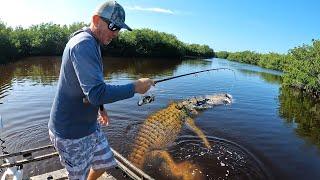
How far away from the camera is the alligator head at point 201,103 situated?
2227cm

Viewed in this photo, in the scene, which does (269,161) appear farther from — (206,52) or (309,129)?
(206,52)

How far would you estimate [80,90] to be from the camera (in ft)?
13.7

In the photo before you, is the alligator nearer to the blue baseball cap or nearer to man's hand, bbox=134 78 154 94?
man's hand, bbox=134 78 154 94

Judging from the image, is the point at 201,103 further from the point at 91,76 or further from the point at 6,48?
the point at 6,48

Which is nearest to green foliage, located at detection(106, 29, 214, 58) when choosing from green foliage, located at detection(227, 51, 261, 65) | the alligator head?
the alligator head

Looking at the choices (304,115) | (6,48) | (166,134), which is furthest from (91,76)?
(6,48)

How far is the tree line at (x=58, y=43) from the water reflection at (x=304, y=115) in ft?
115

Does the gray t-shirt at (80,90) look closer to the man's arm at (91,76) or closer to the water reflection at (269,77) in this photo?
the man's arm at (91,76)

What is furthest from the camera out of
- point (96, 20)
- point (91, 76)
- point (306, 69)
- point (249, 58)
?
point (249, 58)

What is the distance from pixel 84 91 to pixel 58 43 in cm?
6367

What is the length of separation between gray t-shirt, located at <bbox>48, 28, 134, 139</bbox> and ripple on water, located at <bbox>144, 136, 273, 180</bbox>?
7987 mm

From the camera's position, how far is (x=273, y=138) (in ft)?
61.6

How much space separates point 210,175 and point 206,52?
134155mm

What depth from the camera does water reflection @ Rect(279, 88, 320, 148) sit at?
70.2ft
